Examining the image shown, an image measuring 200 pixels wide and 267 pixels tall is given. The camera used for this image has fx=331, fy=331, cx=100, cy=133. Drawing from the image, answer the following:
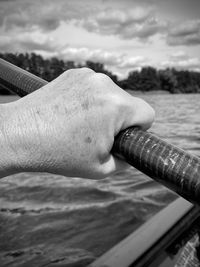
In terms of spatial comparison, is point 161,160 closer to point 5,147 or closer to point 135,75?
point 5,147

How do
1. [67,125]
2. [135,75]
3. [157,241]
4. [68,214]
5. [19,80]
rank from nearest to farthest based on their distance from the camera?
[67,125]
[19,80]
[157,241]
[68,214]
[135,75]

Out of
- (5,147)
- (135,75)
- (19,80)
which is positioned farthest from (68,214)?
(135,75)

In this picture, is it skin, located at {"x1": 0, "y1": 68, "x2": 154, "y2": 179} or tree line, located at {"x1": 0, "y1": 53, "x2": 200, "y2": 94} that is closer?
skin, located at {"x1": 0, "y1": 68, "x2": 154, "y2": 179}

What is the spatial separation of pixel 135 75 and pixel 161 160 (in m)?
107

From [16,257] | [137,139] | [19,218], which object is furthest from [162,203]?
[137,139]

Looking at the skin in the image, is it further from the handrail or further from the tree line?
the tree line

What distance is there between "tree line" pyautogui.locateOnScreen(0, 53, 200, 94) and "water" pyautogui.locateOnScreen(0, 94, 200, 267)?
211 feet

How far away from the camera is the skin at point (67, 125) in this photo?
102cm

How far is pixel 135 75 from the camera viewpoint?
105m

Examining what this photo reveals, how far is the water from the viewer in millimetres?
3670

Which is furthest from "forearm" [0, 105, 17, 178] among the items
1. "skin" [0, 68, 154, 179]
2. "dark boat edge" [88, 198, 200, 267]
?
"dark boat edge" [88, 198, 200, 267]

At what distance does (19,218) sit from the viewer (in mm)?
4500

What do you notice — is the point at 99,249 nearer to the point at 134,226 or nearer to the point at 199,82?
the point at 134,226

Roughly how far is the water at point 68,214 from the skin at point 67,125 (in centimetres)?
269
